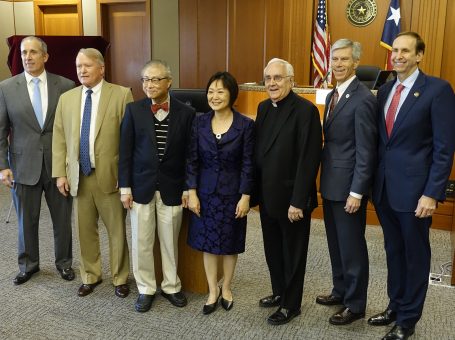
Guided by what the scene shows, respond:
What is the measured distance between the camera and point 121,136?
2750 millimetres

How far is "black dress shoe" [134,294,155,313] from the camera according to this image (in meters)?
2.87

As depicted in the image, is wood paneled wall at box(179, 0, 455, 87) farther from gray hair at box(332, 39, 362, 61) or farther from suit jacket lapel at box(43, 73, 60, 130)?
gray hair at box(332, 39, 362, 61)

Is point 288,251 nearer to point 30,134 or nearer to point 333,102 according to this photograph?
point 333,102

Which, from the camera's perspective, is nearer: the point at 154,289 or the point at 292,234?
the point at 292,234

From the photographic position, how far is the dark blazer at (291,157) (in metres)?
2.45

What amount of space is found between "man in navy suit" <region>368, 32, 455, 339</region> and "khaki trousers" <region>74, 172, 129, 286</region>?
154cm

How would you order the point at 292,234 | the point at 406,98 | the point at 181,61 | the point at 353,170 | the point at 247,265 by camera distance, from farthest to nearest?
1. the point at 181,61
2. the point at 247,265
3. the point at 292,234
4. the point at 353,170
5. the point at 406,98

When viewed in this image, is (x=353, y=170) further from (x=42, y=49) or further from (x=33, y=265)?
(x=33, y=265)

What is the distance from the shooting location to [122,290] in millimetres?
3068

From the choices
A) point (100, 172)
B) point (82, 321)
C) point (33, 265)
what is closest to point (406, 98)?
point (100, 172)

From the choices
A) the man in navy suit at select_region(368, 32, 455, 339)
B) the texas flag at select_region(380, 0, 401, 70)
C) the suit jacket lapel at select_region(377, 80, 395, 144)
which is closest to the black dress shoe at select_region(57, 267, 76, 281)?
the man in navy suit at select_region(368, 32, 455, 339)

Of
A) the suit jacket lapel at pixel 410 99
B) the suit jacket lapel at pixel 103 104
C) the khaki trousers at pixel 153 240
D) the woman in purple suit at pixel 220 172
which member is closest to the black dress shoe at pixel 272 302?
the woman in purple suit at pixel 220 172

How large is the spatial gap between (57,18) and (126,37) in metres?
1.21

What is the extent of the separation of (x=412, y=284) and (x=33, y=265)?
2.45 m
